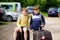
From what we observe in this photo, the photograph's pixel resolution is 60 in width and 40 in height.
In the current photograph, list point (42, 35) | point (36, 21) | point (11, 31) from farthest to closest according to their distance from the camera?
1. point (11, 31)
2. point (36, 21)
3. point (42, 35)

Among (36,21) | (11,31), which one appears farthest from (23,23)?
(11,31)

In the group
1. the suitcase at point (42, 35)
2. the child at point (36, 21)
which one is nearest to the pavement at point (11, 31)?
the child at point (36, 21)

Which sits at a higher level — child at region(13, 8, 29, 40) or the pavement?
child at region(13, 8, 29, 40)

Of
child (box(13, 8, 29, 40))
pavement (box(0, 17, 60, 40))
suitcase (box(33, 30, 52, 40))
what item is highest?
child (box(13, 8, 29, 40))

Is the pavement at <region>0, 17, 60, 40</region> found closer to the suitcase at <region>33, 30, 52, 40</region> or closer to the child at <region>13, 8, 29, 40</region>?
the child at <region>13, 8, 29, 40</region>

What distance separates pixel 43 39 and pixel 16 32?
1048 millimetres

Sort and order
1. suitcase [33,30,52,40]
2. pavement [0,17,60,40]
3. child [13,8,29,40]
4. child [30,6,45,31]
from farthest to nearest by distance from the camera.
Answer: pavement [0,17,60,40], child [30,6,45,31], child [13,8,29,40], suitcase [33,30,52,40]

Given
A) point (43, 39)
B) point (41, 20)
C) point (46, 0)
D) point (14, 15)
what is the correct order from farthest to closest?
1. point (46, 0)
2. point (14, 15)
3. point (41, 20)
4. point (43, 39)

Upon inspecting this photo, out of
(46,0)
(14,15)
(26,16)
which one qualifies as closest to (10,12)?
(14,15)

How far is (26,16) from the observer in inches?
392

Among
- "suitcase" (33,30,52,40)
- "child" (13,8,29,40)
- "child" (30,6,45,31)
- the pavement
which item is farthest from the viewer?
the pavement

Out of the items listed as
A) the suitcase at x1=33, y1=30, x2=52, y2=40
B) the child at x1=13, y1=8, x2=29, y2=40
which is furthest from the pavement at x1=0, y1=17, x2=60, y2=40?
the suitcase at x1=33, y1=30, x2=52, y2=40

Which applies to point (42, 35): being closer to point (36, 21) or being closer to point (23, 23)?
point (36, 21)

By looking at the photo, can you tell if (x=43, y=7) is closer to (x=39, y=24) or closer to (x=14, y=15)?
(x=14, y=15)
